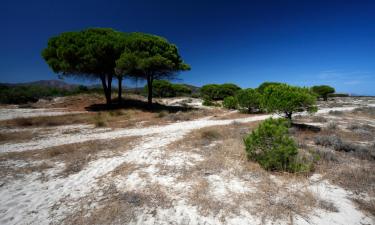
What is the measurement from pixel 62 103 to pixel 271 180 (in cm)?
2429

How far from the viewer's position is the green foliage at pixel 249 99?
20953mm

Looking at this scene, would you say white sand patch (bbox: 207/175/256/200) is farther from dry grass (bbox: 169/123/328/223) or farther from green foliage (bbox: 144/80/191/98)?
green foliage (bbox: 144/80/191/98)

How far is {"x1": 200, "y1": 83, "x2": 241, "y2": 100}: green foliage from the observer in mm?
43188

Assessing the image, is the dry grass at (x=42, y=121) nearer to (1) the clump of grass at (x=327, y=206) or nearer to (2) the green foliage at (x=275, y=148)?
(2) the green foliage at (x=275, y=148)

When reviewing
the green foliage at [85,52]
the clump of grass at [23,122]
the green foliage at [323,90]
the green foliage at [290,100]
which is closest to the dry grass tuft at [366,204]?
the green foliage at [290,100]

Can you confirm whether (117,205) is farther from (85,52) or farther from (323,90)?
(323,90)

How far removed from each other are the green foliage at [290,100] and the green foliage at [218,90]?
30.3 m

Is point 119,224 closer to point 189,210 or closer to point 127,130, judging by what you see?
point 189,210

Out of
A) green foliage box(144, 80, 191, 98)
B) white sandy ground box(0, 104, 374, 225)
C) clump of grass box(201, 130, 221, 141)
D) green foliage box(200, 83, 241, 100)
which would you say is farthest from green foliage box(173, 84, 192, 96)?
white sandy ground box(0, 104, 374, 225)

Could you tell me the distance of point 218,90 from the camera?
4378cm

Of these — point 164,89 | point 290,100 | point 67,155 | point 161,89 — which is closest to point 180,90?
point 164,89

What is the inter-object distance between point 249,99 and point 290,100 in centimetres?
949

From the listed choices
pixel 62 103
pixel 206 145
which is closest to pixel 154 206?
pixel 206 145

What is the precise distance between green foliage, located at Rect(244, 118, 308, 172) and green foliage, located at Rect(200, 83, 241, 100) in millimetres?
36875
